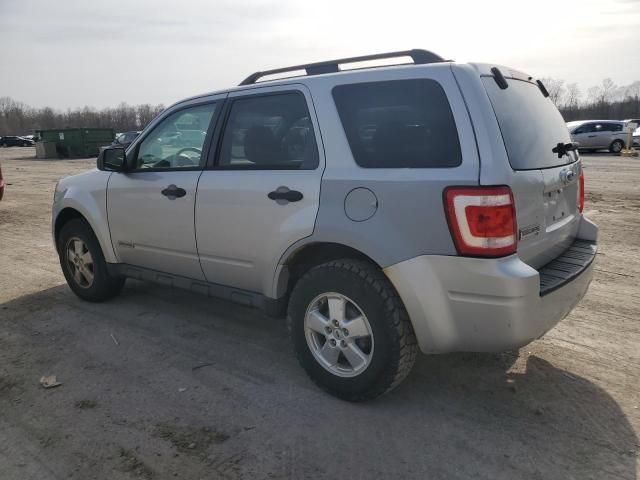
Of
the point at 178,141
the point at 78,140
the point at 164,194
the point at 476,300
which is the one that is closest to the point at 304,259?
the point at 476,300

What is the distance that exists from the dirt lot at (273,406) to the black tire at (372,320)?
15 cm

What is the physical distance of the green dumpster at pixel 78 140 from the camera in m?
34.8

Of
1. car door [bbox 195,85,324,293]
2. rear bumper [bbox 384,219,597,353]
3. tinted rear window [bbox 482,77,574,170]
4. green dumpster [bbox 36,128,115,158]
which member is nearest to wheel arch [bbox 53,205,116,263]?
car door [bbox 195,85,324,293]

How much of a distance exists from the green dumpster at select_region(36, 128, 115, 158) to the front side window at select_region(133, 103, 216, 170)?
110 ft

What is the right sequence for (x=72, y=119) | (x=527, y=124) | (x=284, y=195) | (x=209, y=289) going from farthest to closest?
(x=72, y=119) < (x=209, y=289) < (x=284, y=195) < (x=527, y=124)

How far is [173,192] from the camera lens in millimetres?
3973

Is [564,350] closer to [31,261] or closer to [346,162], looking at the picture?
[346,162]

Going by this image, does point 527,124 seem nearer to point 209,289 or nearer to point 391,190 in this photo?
point 391,190

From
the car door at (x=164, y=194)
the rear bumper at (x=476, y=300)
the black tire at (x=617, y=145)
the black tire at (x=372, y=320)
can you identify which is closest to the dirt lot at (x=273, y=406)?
the black tire at (x=372, y=320)

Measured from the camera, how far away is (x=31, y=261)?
680 cm

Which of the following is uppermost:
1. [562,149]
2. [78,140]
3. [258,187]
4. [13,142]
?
[13,142]

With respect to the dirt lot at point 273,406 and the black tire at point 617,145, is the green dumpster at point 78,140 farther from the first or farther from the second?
the dirt lot at point 273,406

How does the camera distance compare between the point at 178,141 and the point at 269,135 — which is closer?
the point at 269,135

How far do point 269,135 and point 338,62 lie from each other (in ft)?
2.19
